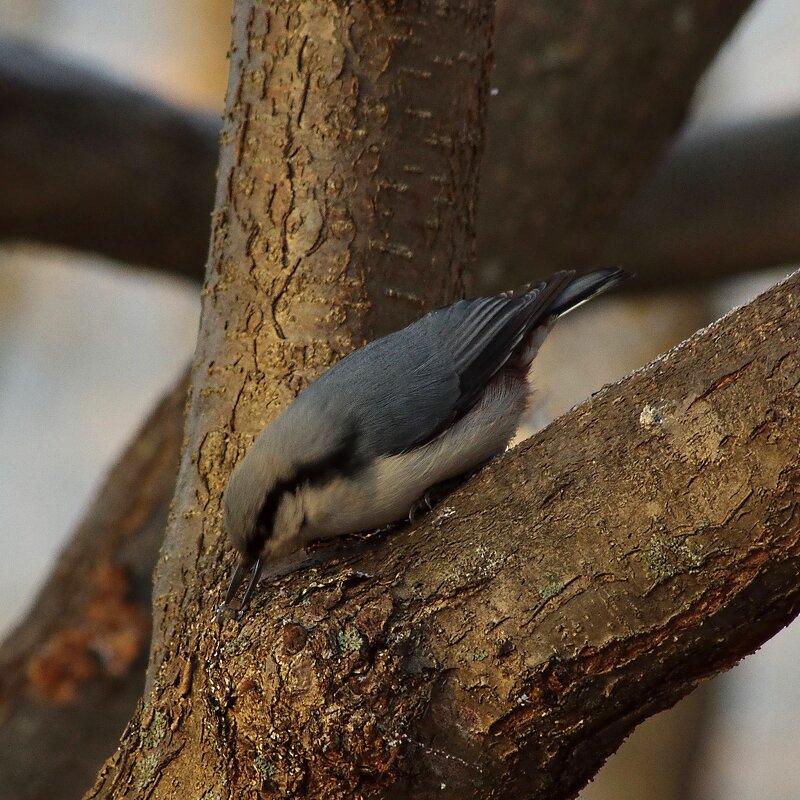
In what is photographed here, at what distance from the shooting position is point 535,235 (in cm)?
421

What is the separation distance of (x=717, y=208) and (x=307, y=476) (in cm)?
376

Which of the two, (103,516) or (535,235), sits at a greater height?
(535,235)

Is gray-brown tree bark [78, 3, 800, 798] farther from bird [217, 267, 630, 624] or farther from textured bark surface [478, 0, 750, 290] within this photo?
textured bark surface [478, 0, 750, 290]

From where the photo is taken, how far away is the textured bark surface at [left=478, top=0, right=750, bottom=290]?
4.16 meters

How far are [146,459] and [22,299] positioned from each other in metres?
6.06

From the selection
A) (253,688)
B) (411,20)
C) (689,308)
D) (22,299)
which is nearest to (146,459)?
(411,20)

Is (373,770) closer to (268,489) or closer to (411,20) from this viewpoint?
(268,489)

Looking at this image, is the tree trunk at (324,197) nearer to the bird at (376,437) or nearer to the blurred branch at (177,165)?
the bird at (376,437)

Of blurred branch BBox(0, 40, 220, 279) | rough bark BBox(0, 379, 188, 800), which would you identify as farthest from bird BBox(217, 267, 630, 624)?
blurred branch BBox(0, 40, 220, 279)

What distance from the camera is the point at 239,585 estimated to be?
2035 mm

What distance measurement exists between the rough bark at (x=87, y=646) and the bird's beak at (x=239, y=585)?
5.54 ft

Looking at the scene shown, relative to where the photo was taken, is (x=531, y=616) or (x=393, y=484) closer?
(x=531, y=616)

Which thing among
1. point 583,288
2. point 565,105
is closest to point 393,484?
point 583,288

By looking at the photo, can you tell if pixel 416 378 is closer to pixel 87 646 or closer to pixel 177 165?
pixel 87 646
